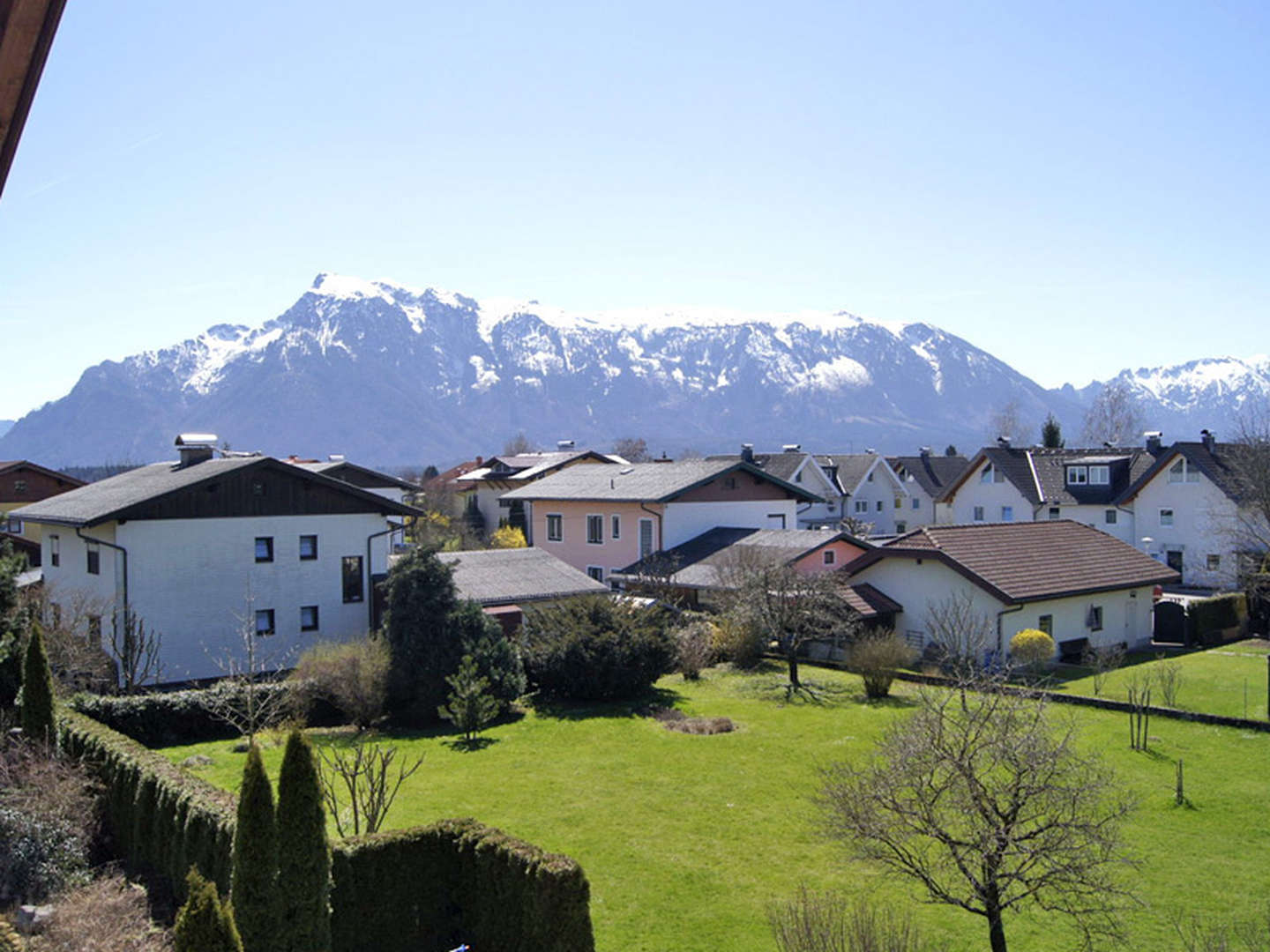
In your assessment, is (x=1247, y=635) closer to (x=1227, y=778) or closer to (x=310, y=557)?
(x=1227, y=778)

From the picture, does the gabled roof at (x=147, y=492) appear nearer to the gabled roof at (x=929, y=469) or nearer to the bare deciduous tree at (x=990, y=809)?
the bare deciduous tree at (x=990, y=809)

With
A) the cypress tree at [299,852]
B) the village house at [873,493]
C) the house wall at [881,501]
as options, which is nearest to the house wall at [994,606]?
the cypress tree at [299,852]

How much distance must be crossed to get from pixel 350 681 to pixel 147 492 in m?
9.86

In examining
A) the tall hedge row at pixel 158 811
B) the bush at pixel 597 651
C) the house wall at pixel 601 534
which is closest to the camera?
the tall hedge row at pixel 158 811

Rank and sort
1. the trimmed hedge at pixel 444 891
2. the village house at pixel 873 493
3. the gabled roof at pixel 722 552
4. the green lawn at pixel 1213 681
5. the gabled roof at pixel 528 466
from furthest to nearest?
1. the village house at pixel 873 493
2. the gabled roof at pixel 528 466
3. the gabled roof at pixel 722 552
4. the green lawn at pixel 1213 681
5. the trimmed hedge at pixel 444 891

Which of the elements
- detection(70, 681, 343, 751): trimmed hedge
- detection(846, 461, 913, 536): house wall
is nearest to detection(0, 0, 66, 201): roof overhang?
detection(70, 681, 343, 751): trimmed hedge

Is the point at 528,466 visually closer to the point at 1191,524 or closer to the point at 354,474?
the point at 354,474

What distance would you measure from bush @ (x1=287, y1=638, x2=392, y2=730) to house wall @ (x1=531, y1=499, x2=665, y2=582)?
60.3 ft

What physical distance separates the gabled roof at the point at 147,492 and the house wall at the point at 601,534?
507 inches

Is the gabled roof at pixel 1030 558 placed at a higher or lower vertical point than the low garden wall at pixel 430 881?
higher

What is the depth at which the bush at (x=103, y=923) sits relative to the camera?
35.8 ft

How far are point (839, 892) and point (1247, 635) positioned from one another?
31.9 m

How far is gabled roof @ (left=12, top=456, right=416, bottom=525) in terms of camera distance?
88.0 ft

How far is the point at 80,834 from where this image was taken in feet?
46.4
